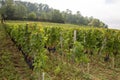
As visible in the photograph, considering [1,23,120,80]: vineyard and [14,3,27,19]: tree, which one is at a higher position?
[14,3,27,19]: tree

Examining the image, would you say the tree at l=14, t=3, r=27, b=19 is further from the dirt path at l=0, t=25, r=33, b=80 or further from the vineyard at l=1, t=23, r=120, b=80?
the dirt path at l=0, t=25, r=33, b=80

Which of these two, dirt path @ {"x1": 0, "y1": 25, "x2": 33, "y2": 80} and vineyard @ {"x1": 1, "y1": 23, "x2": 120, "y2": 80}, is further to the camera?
vineyard @ {"x1": 1, "y1": 23, "x2": 120, "y2": 80}

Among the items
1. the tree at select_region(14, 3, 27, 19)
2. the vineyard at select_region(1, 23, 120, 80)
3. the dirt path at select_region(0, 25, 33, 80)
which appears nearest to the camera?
the dirt path at select_region(0, 25, 33, 80)

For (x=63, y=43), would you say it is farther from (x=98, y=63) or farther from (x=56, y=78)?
(x=56, y=78)

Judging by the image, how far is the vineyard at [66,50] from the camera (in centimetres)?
1583

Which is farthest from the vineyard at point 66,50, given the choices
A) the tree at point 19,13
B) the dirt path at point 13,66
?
Result: the tree at point 19,13

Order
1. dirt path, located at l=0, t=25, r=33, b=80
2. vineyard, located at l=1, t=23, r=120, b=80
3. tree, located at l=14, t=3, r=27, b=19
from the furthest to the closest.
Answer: tree, located at l=14, t=3, r=27, b=19 → vineyard, located at l=1, t=23, r=120, b=80 → dirt path, located at l=0, t=25, r=33, b=80

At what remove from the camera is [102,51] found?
24156 mm

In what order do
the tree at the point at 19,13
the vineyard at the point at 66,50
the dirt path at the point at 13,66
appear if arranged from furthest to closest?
the tree at the point at 19,13, the vineyard at the point at 66,50, the dirt path at the point at 13,66

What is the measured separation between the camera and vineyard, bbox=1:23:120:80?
15.8 m

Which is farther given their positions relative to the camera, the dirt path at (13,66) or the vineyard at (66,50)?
the vineyard at (66,50)

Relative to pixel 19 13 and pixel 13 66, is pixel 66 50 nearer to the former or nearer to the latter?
pixel 13 66

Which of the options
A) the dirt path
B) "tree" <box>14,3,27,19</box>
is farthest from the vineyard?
"tree" <box>14,3,27,19</box>

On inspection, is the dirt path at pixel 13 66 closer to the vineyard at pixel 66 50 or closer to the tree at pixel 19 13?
the vineyard at pixel 66 50
